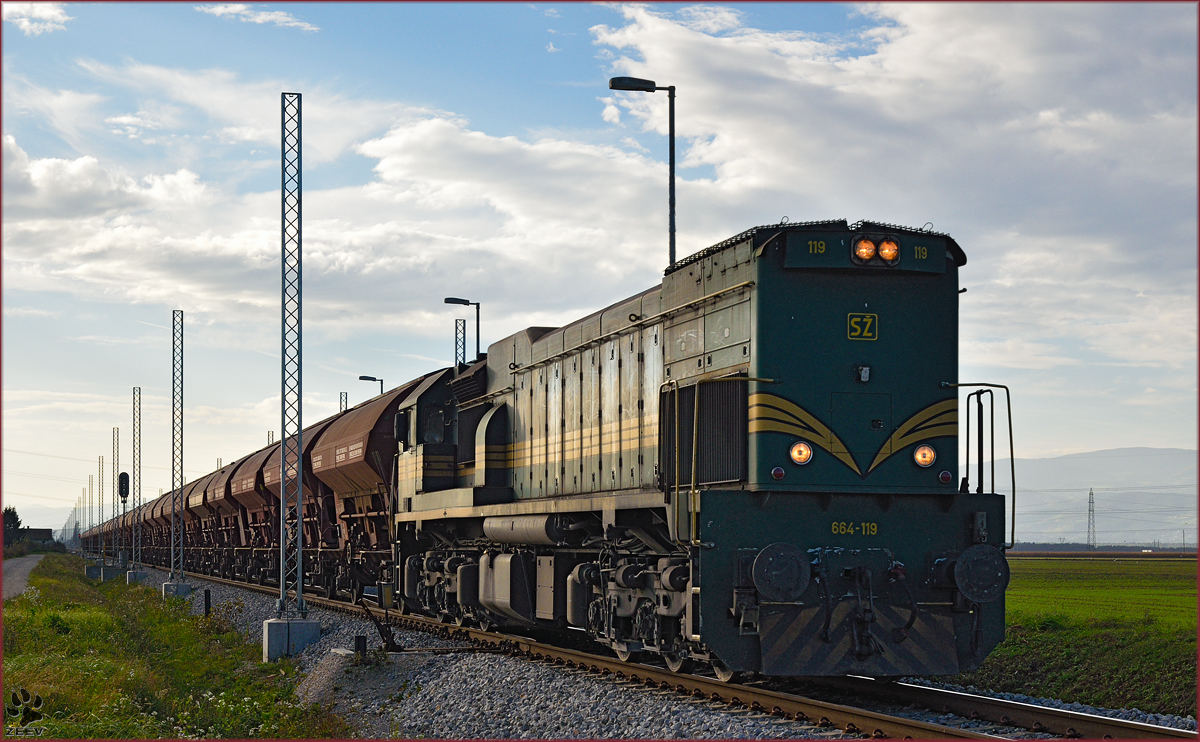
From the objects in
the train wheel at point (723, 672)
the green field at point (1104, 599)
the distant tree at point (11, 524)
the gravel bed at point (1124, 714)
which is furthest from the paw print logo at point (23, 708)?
the distant tree at point (11, 524)

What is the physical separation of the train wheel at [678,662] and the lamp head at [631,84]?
25.1 ft

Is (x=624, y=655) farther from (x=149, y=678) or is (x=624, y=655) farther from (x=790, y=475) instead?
(x=149, y=678)

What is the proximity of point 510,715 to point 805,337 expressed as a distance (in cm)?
458

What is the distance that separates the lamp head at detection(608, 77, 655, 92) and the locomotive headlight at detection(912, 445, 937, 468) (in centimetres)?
677

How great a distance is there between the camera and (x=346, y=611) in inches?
878

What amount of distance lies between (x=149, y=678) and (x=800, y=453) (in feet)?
30.9

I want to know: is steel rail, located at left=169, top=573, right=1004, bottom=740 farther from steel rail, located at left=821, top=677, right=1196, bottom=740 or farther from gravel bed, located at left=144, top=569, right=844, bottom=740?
steel rail, located at left=821, top=677, right=1196, bottom=740

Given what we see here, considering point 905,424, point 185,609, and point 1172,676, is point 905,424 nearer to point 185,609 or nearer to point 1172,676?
point 1172,676

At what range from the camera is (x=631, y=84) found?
15.2 metres

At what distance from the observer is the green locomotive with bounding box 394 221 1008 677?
32.8 ft

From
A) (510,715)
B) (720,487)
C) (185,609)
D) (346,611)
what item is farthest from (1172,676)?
(185,609)

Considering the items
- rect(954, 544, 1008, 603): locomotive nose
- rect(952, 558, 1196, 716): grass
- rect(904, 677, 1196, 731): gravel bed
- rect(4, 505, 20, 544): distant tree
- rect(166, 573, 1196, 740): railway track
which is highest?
rect(954, 544, 1008, 603): locomotive nose

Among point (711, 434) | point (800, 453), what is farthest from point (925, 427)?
point (711, 434)

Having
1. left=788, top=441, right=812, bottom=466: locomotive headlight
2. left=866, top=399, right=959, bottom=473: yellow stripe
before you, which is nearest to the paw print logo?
left=788, top=441, right=812, bottom=466: locomotive headlight
